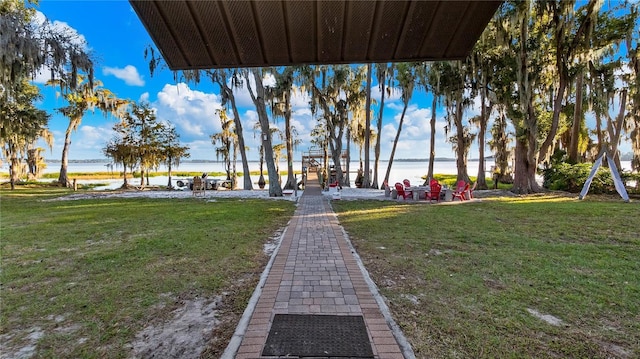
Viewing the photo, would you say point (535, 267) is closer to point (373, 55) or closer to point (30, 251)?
point (373, 55)

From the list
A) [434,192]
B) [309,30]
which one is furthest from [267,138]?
[309,30]

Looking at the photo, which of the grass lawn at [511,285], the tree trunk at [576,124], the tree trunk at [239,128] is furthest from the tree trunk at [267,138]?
the tree trunk at [576,124]

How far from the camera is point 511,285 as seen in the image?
363 cm

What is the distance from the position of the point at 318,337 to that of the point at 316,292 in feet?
3.14

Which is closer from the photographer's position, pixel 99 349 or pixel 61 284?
pixel 99 349

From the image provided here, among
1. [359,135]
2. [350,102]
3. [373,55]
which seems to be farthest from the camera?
[359,135]

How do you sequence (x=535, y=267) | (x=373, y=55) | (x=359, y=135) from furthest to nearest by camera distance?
Answer: 1. (x=359, y=135)
2. (x=535, y=267)
3. (x=373, y=55)


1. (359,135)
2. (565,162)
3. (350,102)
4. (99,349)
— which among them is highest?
(350,102)

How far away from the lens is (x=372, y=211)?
33.3 ft

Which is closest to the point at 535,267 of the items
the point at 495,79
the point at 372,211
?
the point at 372,211

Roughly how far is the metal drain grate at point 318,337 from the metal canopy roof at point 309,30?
2.53 meters

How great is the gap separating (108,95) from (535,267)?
91.1 ft

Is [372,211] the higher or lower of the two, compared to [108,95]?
lower

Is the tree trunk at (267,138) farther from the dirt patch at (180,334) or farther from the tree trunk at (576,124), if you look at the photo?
the tree trunk at (576,124)
